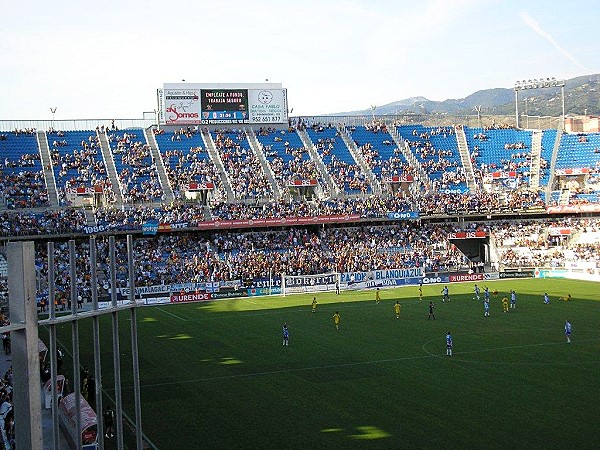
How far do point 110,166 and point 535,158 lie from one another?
45584mm

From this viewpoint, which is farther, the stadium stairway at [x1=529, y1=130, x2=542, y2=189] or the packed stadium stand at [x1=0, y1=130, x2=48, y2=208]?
the stadium stairway at [x1=529, y1=130, x2=542, y2=189]

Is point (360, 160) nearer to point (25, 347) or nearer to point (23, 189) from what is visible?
point (23, 189)

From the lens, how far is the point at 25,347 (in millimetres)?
6066

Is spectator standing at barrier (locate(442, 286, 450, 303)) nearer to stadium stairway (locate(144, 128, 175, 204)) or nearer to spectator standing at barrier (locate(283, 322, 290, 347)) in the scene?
spectator standing at barrier (locate(283, 322, 290, 347))

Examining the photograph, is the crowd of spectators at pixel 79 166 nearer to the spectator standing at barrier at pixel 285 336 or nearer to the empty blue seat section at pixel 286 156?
the empty blue seat section at pixel 286 156

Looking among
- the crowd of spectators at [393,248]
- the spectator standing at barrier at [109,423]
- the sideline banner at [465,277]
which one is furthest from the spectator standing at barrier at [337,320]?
the sideline banner at [465,277]

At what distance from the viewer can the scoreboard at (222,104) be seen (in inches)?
3248

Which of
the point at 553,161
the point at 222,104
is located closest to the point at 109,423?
the point at 222,104

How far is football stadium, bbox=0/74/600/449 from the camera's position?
2186 cm

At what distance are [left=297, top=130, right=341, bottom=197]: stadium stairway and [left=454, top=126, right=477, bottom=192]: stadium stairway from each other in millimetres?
14894

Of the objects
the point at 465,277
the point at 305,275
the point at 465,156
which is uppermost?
the point at 465,156

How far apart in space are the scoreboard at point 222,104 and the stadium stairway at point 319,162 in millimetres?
3208

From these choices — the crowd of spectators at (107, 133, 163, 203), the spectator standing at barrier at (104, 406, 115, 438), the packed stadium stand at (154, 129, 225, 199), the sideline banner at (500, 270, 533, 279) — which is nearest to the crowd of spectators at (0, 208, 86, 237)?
the crowd of spectators at (107, 133, 163, 203)

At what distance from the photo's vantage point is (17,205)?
219ft
